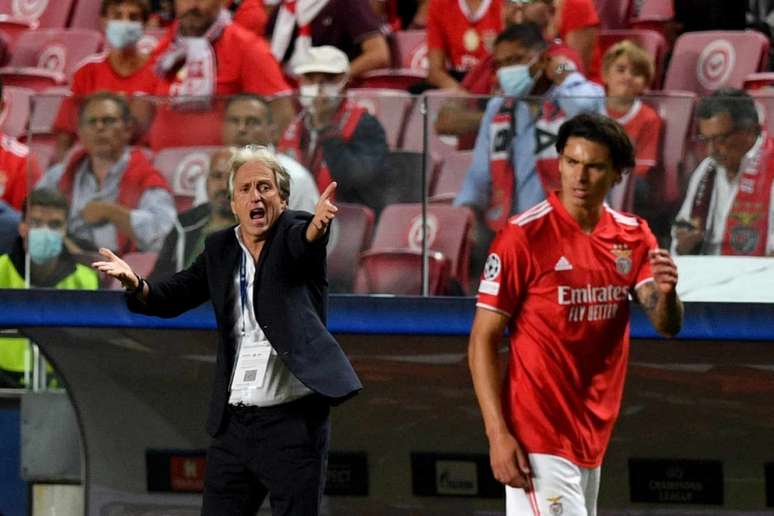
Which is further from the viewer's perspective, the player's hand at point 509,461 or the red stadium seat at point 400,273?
the red stadium seat at point 400,273

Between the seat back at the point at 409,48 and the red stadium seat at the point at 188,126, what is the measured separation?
10.4 feet

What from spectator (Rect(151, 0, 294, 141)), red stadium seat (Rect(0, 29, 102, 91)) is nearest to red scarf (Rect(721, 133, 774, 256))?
spectator (Rect(151, 0, 294, 141))

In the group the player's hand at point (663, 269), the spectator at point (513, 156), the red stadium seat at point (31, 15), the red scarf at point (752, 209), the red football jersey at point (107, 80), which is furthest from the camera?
the red stadium seat at point (31, 15)

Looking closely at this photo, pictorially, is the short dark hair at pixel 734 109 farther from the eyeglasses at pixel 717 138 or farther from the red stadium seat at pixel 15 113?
the red stadium seat at pixel 15 113

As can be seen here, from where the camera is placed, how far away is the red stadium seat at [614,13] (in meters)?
9.77

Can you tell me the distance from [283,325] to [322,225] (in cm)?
41

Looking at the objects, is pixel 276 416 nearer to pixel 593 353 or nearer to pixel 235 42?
pixel 593 353

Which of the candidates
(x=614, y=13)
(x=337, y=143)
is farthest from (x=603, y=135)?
(x=614, y=13)

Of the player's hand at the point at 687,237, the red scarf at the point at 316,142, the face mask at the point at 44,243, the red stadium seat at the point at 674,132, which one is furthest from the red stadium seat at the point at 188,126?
the player's hand at the point at 687,237

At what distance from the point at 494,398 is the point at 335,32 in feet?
16.3

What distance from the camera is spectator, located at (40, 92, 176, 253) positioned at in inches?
261

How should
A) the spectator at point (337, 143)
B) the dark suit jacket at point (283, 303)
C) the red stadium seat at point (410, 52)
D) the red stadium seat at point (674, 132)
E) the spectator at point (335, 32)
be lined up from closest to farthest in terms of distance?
the dark suit jacket at point (283, 303), the red stadium seat at point (674, 132), the spectator at point (337, 143), the spectator at point (335, 32), the red stadium seat at point (410, 52)

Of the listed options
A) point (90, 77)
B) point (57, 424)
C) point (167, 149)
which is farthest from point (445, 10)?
point (57, 424)

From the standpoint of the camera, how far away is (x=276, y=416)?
491 cm
